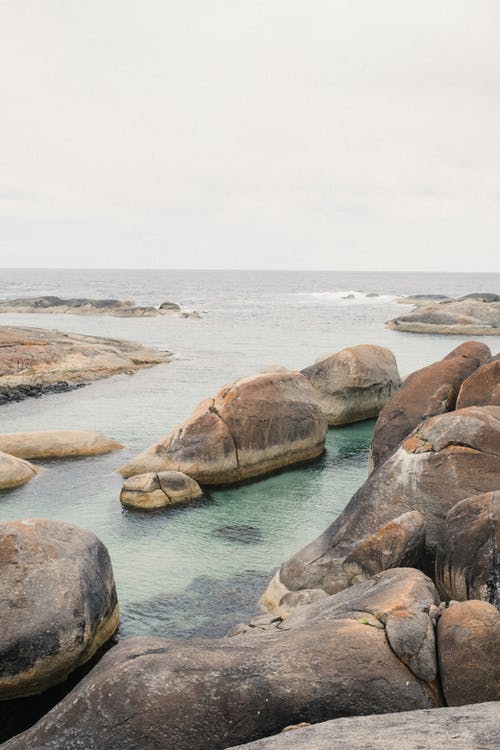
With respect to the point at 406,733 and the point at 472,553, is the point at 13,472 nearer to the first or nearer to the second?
the point at 472,553

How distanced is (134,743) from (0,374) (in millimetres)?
29150

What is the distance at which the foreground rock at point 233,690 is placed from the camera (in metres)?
7.16

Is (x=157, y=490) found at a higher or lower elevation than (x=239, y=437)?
lower

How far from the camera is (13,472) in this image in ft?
64.7

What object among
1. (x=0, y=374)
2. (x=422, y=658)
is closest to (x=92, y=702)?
(x=422, y=658)

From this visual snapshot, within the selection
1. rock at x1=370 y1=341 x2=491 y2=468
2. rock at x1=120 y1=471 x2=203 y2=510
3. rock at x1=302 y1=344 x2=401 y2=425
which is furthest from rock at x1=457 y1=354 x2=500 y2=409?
rock at x1=302 y1=344 x2=401 y2=425

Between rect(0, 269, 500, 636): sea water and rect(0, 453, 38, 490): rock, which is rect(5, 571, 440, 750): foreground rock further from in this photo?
rect(0, 453, 38, 490): rock

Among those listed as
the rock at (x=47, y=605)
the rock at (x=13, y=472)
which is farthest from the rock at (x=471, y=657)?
the rock at (x=13, y=472)

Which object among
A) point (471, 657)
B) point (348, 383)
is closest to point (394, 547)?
point (471, 657)

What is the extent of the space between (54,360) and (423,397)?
24669mm

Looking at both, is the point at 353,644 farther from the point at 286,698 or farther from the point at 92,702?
the point at 92,702

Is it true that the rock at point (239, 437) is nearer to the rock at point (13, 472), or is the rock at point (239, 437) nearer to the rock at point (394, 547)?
the rock at point (13, 472)

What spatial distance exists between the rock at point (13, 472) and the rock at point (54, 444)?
81.7 inches

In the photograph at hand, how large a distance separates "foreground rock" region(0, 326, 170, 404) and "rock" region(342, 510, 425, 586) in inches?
991
